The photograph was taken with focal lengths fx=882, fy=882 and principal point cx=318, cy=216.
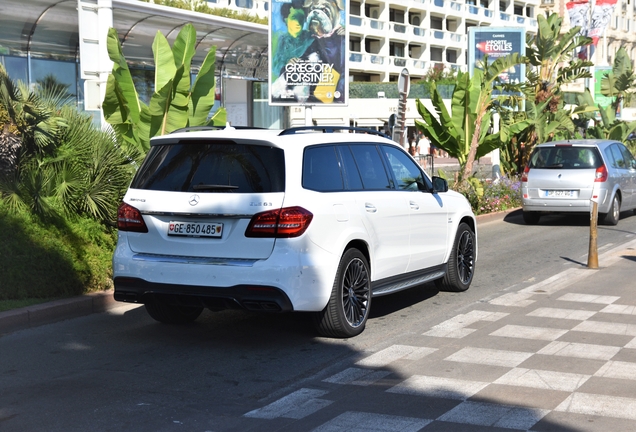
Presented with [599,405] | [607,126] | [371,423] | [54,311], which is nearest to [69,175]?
[54,311]

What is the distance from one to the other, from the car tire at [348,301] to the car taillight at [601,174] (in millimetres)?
10741

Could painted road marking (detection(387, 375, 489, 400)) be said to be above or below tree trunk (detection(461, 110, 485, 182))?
below

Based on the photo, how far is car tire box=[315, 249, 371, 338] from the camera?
7594mm

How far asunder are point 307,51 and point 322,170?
45.4 feet

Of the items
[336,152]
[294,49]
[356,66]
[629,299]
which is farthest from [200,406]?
[356,66]

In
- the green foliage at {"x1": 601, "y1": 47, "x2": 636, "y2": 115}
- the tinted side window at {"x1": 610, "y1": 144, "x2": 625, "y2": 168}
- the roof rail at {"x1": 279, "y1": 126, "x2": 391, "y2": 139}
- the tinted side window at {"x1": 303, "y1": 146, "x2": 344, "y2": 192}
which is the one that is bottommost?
the tinted side window at {"x1": 610, "y1": 144, "x2": 625, "y2": 168}

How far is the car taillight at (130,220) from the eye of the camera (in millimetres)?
7586

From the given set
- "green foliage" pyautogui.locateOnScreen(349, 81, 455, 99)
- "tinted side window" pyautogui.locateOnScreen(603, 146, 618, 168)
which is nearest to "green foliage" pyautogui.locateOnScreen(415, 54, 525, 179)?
"tinted side window" pyautogui.locateOnScreen(603, 146, 618, 168)

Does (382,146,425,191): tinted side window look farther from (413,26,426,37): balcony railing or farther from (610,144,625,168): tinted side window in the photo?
(413,26,426,37): balcony railing

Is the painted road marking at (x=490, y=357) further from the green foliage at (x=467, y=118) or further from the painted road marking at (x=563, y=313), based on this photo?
the green foliage at (x=467, y=118)

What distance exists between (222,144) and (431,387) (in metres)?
2.78

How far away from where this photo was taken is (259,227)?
712cm

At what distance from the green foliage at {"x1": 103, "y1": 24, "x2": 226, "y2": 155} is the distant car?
7883 mm

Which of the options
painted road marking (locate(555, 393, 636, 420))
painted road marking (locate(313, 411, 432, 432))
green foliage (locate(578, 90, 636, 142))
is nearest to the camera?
painted road marking (locate(313, 411, 432, 432))
